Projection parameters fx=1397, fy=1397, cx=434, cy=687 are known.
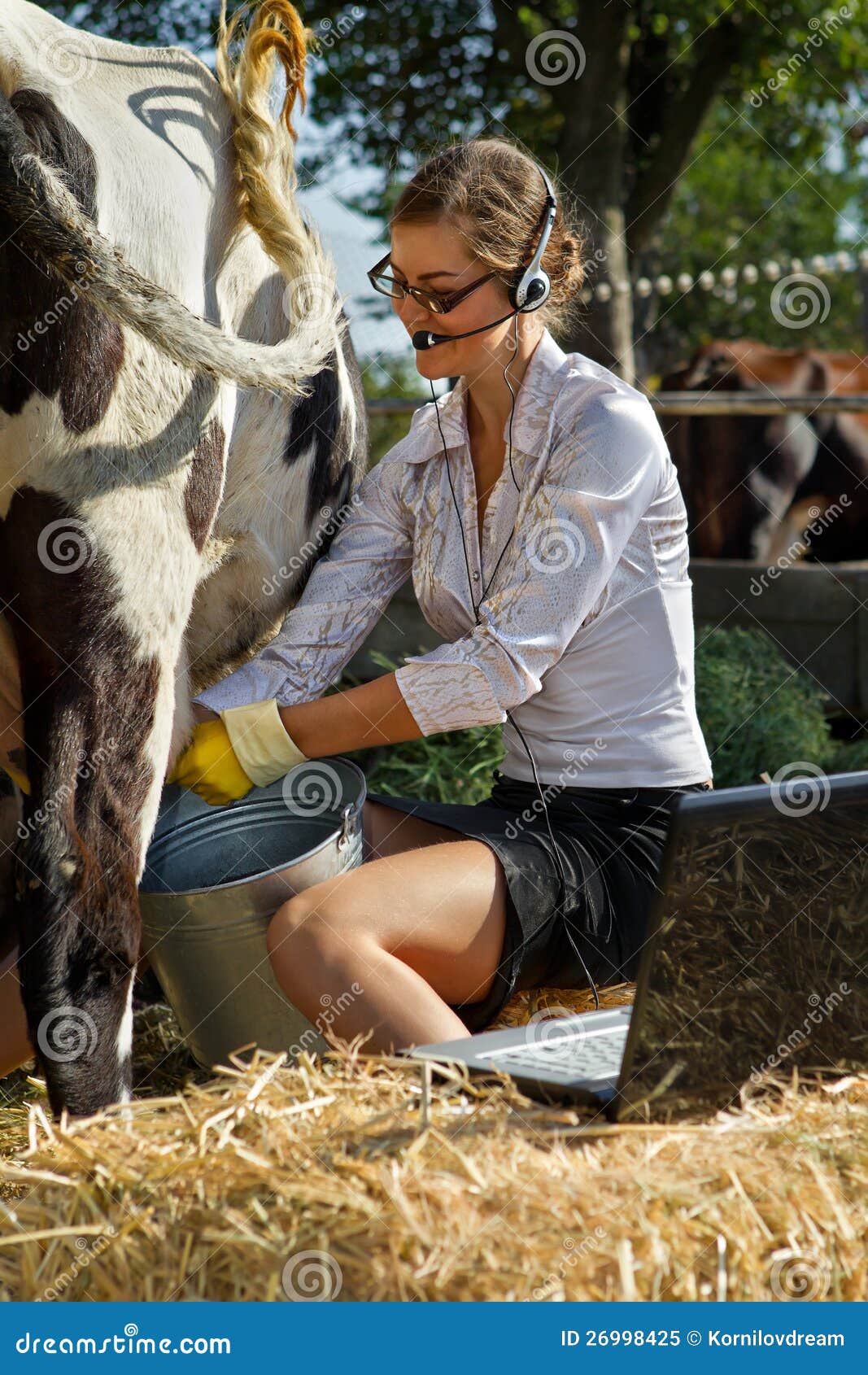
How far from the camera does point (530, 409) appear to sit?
2.43m

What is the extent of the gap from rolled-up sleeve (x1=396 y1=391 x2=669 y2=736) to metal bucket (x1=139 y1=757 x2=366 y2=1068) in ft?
0.82

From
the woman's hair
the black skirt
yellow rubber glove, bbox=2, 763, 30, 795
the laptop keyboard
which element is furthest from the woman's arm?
the woman's hair

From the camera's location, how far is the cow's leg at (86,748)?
2.05 meters

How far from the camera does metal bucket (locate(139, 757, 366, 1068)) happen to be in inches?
86.8

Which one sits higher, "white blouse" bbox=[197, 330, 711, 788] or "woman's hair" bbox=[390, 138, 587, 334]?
"woman's hair" bbox=[390, 138, 587, 334]

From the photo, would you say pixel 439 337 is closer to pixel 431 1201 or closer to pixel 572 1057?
pixel 572 1057

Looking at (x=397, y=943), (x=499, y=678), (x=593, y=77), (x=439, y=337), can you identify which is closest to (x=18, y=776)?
(x=397, y=943)

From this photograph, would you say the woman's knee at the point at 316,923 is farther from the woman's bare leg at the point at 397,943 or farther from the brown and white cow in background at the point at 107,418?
the brown and white cow in background at the point at 107,418

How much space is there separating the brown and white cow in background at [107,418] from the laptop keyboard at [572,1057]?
28.3 inches

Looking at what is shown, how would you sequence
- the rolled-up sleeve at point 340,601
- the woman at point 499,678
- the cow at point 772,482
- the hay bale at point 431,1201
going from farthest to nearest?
1. the cow at point 772,482
2. the rolled-up sleeve at point 340,601
3. the woman at point 499,678
4. the hay bale at point 431,1201

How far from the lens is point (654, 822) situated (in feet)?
7.74

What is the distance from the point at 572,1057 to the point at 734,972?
0.23 meters

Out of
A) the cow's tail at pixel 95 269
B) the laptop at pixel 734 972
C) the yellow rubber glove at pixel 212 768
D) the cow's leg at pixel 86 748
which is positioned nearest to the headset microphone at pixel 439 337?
the cow's tail at pixel 95 269

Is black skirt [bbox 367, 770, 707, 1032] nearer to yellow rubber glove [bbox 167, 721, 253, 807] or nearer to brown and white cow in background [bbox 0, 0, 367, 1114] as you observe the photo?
yellow rubber glove [bbox 167, 721, 253, 807]
